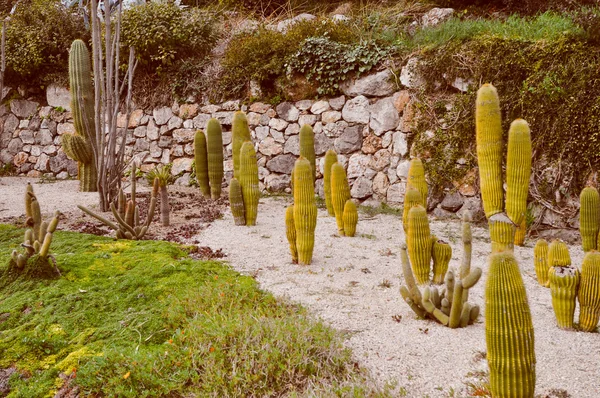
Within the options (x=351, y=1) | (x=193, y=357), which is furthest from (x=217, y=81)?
(x=193, y=357)

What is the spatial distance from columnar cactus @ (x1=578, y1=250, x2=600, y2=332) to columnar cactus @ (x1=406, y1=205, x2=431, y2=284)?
1020mm

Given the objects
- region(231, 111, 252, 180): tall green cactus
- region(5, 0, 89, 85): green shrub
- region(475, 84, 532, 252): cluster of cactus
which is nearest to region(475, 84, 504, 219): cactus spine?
region(475, 84, 532, 252): cluster of cactus

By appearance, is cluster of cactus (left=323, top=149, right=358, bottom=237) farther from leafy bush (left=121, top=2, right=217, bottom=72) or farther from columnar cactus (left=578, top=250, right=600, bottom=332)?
leafy bush (left=121, top=2, right=217, bottom=72)

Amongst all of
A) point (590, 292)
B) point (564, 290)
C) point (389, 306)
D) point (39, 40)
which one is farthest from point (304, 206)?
point (39, 40)

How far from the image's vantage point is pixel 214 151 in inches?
271

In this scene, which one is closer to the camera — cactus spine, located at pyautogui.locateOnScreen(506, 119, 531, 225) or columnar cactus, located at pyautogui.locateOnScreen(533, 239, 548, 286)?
cactus spine, located at pyautogui.locateOnScreen(506, 119, 531, 225)

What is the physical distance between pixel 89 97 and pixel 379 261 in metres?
5.62

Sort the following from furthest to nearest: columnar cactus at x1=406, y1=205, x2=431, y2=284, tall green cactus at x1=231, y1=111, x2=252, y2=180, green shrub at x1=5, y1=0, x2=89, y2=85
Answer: green shrub at x1=5, y1=0, x2=89, y2=85 → tall green cactus at x1=231, y1=111, x2=252, y2=180 → columnar cactus at x1=406, y1=205, x2=431, y2=284

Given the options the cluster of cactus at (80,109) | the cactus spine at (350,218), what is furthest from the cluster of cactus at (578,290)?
the cluster of cactus at (80,109)

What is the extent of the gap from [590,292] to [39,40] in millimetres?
10443

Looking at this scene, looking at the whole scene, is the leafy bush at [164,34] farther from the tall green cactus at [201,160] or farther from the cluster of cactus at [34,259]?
the cluster of cactus at [34,259]

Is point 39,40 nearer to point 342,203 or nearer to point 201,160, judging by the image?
point 201,160

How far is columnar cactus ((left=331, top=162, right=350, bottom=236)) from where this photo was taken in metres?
4.97

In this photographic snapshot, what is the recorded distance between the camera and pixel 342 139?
7359mm
